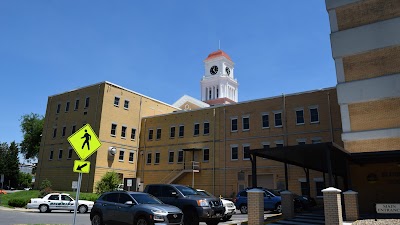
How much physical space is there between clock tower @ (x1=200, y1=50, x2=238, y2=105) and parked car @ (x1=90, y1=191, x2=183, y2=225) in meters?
73.5

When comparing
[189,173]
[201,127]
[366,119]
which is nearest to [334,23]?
[366,119]

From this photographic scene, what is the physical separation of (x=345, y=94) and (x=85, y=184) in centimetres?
3220

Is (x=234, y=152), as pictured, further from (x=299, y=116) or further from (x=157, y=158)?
(x=157, y=158)

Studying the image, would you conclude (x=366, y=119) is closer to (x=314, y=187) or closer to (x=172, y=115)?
(x=314, y=187)

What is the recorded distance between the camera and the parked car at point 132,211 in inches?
468

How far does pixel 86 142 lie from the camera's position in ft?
34.8

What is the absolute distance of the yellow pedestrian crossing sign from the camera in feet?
33.8

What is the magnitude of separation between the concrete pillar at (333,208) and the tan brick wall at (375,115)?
12703 millimetres

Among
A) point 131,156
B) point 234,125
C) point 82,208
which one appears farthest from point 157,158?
point 82,208

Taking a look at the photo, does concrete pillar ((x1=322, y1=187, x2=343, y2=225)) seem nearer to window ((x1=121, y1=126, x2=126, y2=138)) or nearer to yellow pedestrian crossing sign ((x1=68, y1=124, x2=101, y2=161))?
yellow pedestrian crossing sign ((x1=68, y1=124, x2=101, y2=161))

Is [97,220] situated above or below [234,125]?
below

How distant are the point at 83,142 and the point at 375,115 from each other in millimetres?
20794

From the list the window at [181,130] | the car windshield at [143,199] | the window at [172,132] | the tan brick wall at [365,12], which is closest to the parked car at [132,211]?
the car windshield at [143,199]

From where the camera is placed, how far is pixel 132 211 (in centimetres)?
1241
